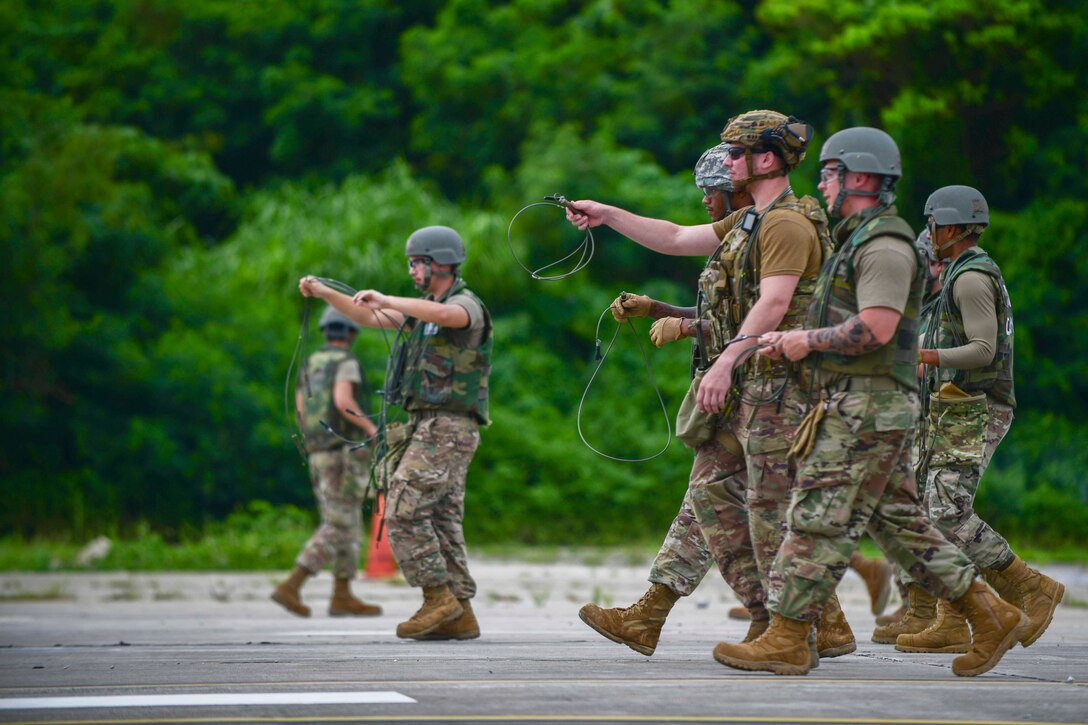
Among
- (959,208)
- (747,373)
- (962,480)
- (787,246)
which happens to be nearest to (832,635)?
(962,480)

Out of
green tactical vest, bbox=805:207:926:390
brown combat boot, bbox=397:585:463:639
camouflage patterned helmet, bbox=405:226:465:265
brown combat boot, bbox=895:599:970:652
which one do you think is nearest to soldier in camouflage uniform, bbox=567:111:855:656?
green tactical vest, bbox=805:207:926:390

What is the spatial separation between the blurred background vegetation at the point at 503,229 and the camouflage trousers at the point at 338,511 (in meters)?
4.58

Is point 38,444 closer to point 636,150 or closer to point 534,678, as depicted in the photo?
point 636,150

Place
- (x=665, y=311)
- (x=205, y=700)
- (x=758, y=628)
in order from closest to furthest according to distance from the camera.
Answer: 1. (x=205, y=700)
2. (x=758, y=628)
3. (x=665, y=311)

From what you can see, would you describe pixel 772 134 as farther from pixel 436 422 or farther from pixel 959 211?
pixel 436 422

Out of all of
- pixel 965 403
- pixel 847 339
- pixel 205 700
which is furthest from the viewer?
pixel 965 403

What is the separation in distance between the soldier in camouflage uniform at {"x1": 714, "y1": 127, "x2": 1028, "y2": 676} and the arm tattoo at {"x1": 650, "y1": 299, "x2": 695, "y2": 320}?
1127mm

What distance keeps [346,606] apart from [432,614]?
125 inches

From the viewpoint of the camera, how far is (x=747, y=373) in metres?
6.76

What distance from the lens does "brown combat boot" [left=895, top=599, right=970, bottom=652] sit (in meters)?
7.84

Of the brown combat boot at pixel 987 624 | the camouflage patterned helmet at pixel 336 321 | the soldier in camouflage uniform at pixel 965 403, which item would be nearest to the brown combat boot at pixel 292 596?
the camouflage patterned helmet at pixel 336 321

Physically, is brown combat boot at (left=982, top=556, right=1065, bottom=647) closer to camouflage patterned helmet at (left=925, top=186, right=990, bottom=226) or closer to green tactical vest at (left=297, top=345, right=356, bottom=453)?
camouflage patterned helmet at (left=925, top=186, right=990, bottom=226)

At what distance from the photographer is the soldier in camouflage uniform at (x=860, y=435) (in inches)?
246

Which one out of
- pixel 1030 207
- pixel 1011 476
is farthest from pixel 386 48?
pixel 1011 476
